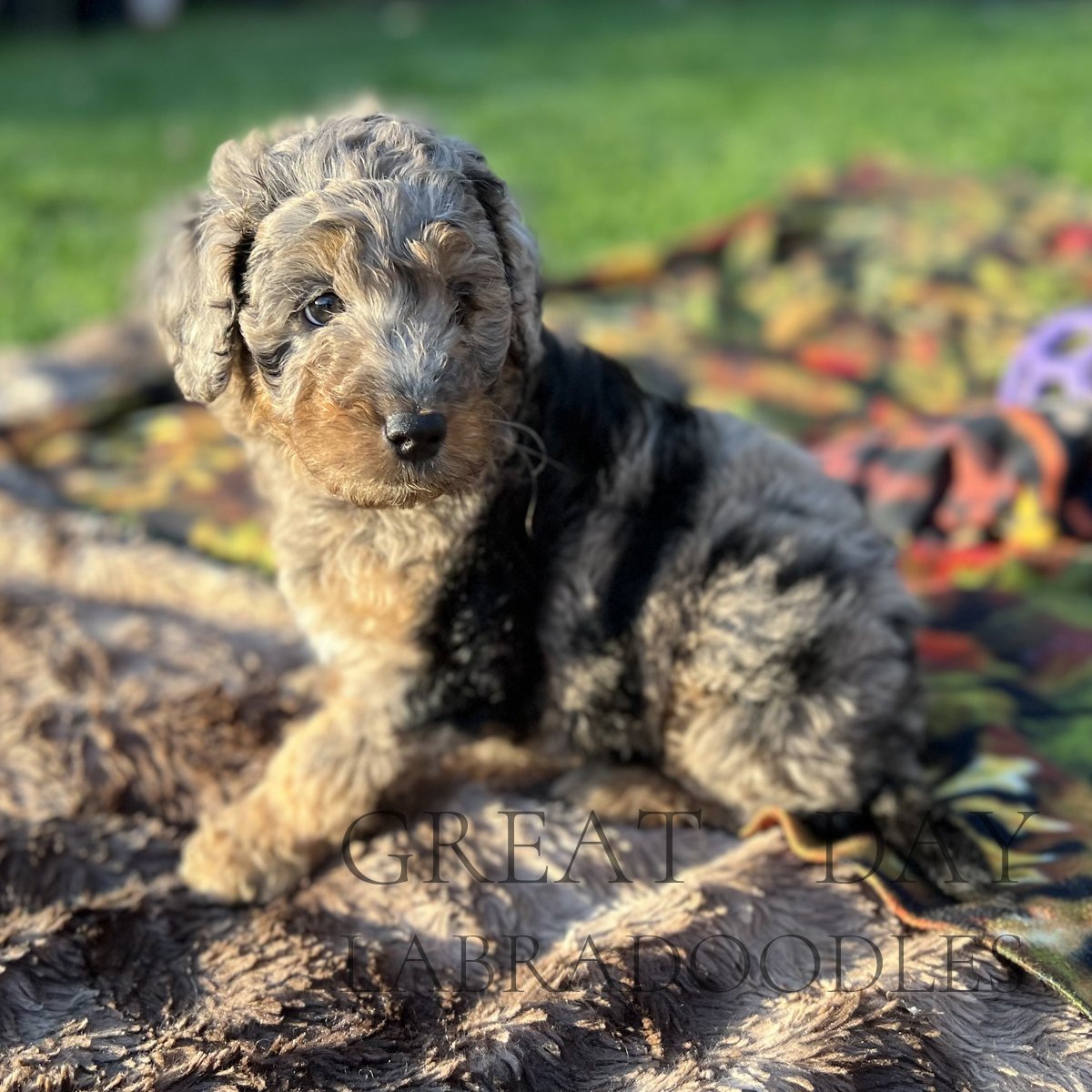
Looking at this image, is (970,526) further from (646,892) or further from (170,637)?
(170,637)

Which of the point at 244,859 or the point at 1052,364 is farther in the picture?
the point at 1052,364

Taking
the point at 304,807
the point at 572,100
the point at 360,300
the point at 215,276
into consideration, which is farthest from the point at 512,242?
the point at 572,100

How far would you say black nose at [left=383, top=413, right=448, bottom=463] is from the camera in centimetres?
254

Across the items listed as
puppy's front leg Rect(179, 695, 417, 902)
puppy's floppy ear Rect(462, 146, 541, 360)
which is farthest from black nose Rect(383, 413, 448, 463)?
puppy's front leg Rect(179, 695, 417, 902)

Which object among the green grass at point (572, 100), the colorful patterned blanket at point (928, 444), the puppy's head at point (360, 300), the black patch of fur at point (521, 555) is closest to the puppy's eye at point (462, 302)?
the puppy's head at point (360, 300)

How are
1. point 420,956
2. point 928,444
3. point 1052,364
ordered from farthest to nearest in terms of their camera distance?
point 1052,364 → point 928,444 → point 420,956

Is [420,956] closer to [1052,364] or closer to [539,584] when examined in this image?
[539,584]

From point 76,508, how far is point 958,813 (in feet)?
12.0

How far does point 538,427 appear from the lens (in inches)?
125

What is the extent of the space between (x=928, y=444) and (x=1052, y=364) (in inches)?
33.5

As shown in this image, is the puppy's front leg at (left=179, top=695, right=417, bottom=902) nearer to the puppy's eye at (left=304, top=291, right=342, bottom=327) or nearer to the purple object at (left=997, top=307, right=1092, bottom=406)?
the puppy's eye at (left=304, top=291, right=342, bottom=327)

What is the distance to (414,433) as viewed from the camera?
2.54 metres

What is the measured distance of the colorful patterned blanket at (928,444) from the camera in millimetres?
3279

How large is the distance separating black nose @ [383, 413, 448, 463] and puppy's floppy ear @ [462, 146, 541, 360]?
0.47 metres
